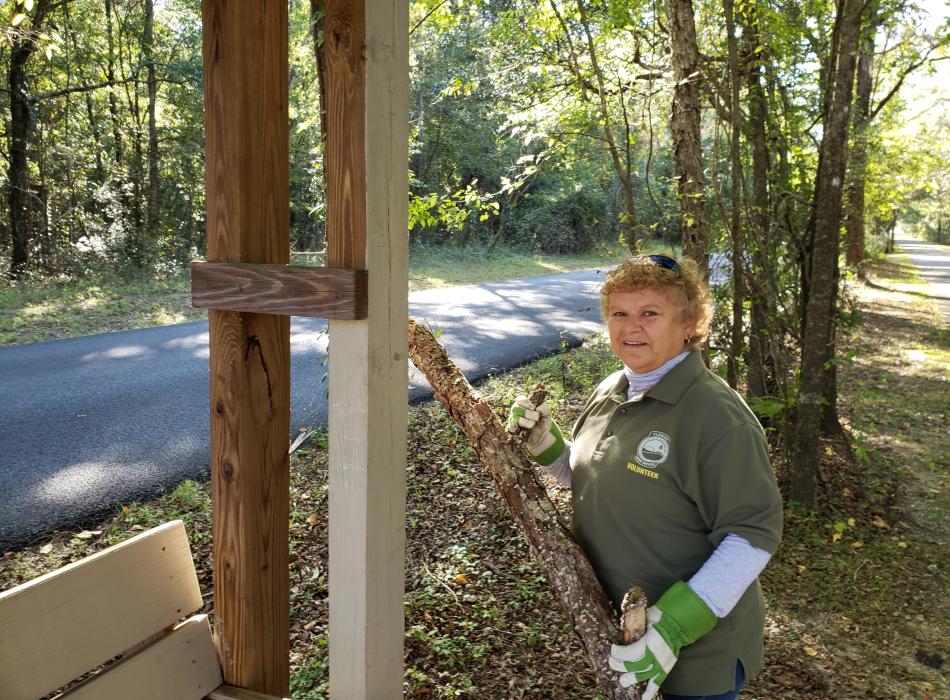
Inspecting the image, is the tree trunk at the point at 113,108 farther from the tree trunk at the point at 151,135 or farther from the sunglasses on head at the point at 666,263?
the sunglasses on head at the point at 666,263

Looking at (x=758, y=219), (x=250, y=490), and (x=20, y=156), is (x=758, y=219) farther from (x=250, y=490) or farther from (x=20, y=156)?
(x=20, y=156)

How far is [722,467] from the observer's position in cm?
172

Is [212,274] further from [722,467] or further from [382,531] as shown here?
[722,467]

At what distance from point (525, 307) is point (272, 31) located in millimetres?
11035

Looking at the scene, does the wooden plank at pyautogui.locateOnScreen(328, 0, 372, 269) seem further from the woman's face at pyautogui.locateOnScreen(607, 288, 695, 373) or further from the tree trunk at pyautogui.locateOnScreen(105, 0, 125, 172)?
the tree trunk at pyautogui.locateOnScreen(105, 0, 125, 172)

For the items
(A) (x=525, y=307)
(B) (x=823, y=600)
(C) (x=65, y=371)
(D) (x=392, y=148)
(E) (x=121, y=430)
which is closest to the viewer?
(D) (x=392, y=148)

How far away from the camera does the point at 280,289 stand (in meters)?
1.65

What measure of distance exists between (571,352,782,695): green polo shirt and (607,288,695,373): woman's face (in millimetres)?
78

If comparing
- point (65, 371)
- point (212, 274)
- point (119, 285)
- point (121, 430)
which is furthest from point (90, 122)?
point (212, 274)

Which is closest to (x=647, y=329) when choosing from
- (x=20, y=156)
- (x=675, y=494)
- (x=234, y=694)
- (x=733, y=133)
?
(x=675, y=494)

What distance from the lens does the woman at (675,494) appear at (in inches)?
66.9

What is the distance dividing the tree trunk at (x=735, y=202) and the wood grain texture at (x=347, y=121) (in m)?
3.50

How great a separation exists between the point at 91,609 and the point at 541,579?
9.39 ft

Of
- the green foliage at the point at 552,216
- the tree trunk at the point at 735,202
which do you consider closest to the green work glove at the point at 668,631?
the tree trunk at the point at 735,202
